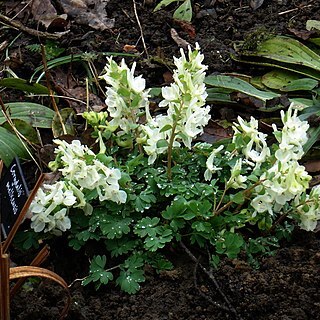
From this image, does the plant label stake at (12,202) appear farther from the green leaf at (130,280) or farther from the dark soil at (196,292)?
the green leaf at (130,280)

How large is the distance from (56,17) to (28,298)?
6.29 feet

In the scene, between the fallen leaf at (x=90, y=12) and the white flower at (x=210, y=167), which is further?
the fallen leaf at (x=90, y=12)

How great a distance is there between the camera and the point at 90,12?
3703mm

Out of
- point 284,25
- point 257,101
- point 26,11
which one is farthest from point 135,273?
point 26,11

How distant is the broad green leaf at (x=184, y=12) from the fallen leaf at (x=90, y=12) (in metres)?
0.33

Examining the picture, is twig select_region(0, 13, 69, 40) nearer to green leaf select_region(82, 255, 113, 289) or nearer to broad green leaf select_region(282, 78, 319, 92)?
broad green leaf select_region(282, 78, 319, 92)

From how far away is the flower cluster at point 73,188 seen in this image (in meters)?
2.08

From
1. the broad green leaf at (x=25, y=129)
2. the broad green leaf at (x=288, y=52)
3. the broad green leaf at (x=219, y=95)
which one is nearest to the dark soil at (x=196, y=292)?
the broad green leaf at (x=25, y=129)

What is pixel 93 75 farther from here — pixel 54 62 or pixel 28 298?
pixel 28 298

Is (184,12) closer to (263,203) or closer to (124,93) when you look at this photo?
(124,93)

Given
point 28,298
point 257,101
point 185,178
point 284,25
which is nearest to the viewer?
point 28,298

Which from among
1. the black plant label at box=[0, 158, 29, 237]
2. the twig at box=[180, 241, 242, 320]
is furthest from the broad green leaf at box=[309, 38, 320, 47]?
the black plant label at box=[0, 158, 29, 237]

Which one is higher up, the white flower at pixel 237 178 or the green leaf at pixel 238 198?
the white flower at pixel 237 178

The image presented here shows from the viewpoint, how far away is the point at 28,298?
205 centimetres
